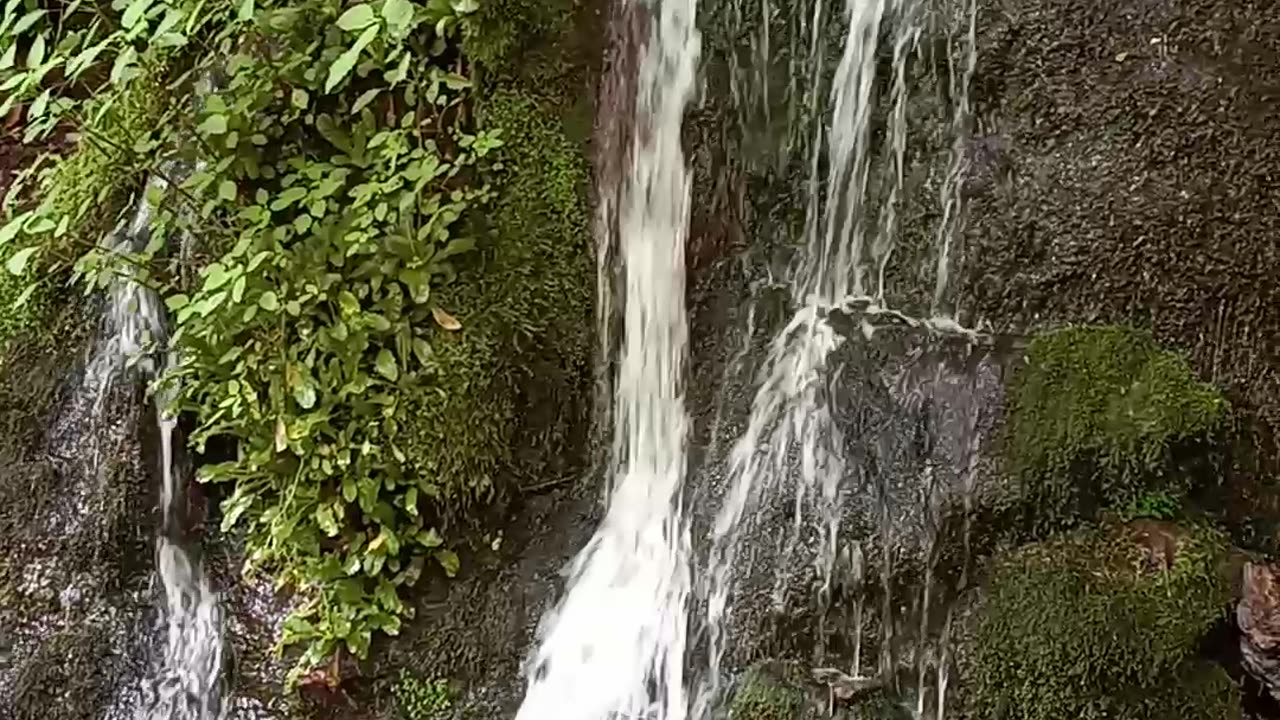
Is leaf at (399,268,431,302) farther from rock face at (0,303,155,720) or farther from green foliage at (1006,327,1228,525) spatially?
green foliage at (1006,327,1228,525)

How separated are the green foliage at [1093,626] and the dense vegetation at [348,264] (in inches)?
43.5

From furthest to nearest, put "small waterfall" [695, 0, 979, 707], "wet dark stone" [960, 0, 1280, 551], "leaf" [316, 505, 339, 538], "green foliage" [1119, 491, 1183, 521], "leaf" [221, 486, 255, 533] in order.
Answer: "leaf" [221, 486, 255, 533], "leaf" [316, 505, 339, 538], "small waterfall" [695, 0, 979, 707], "wet dark stone" [960, 0, 1280, 551], "green foliage" [1119, 491, 1183, 521]

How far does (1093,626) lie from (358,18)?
1889mm

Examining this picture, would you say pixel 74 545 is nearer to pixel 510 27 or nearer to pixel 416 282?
pixel 416 282

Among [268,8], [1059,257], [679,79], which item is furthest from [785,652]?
[268,8]

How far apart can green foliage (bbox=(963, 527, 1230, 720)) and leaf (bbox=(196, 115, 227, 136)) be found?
193cm

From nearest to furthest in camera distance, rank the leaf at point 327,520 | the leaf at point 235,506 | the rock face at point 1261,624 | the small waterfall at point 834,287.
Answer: the rock face at point 1261,624
the small waterfall at point 834,287
the leaf at point 327,520
the leaf at point 235,506

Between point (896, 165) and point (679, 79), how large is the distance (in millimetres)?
536

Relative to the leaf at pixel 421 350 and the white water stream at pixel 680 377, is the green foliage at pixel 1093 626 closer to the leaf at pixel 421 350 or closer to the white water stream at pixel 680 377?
the white water stream at pixel 680 377

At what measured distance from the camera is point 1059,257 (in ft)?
8.76

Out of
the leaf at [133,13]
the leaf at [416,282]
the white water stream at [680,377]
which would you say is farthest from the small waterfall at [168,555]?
the white water stream at [680,377]

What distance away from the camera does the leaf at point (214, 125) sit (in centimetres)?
292

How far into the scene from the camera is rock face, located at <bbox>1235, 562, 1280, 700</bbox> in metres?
2.28

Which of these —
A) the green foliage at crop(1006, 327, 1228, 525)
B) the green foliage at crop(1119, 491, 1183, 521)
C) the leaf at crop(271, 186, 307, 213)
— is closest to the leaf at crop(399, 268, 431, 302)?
the leaf at crop(271, 186, 307, 213)
